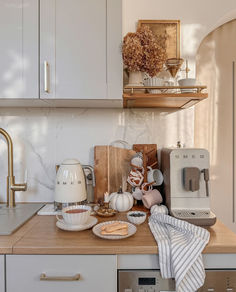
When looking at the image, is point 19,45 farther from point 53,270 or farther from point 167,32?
point 53,270

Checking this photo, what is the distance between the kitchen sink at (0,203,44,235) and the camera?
3.42 ft

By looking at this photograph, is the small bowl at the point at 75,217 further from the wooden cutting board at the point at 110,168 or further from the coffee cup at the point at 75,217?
the wooden cutting board at the point at 110,168

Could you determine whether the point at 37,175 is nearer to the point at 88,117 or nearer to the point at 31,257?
the point at 88,117

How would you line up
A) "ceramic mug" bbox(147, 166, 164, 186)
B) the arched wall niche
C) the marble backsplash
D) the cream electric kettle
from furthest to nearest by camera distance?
the arched wall niche
the marble backsplash
"ceramic mug" bbox(147, 166, 164, 186)
the cream electric kettle

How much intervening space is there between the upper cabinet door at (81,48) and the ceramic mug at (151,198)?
58cm

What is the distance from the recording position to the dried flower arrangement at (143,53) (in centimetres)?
117

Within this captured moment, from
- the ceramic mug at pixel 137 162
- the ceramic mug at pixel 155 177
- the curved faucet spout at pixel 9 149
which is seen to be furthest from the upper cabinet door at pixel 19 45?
the ceramic mug at pixel 155 177

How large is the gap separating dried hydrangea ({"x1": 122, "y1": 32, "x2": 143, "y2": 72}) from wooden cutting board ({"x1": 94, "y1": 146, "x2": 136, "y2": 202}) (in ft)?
1.74

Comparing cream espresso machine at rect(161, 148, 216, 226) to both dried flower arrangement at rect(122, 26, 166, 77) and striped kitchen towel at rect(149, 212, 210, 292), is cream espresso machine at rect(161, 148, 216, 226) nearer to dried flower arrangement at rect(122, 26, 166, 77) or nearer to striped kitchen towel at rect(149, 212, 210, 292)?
striped kitchen towel at rect(149, 212, 210, 292)

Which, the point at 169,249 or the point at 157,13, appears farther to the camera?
the point at 157,13

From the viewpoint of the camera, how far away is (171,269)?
86cm

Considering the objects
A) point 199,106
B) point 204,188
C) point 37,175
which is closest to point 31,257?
point 37,175

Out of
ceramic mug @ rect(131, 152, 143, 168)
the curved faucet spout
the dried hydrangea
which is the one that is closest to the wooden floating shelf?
the dried hydrangea

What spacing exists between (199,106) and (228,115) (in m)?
0.23
